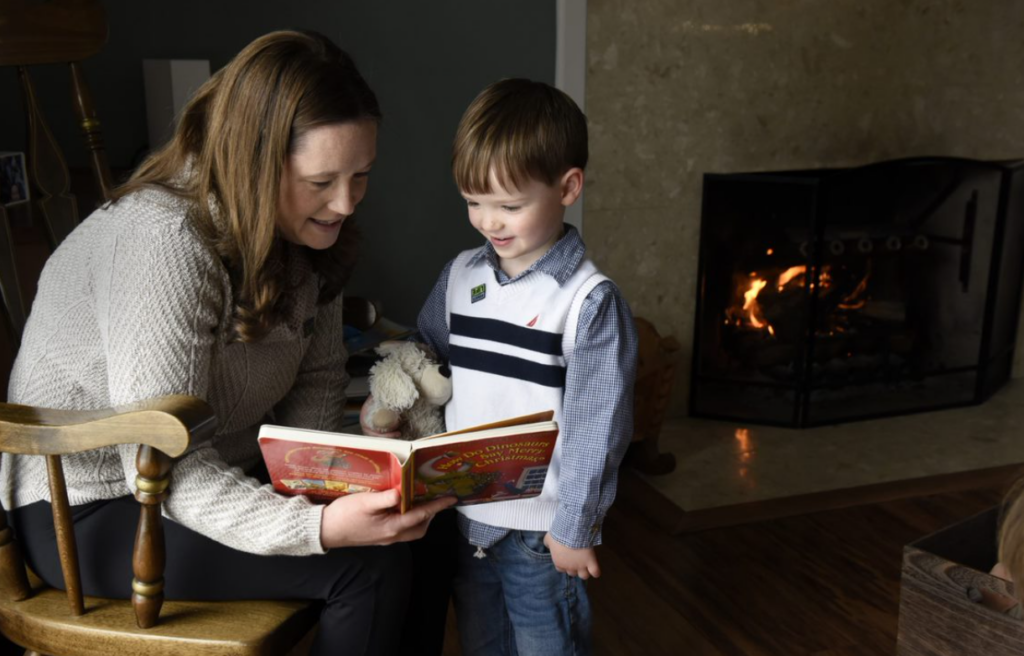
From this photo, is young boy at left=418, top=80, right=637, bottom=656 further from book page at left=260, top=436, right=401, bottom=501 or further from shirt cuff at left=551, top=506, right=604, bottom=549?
book page at left=260, top=436, right=401, bottom=501

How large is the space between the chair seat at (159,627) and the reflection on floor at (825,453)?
4.65ft

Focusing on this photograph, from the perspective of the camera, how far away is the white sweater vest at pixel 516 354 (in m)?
1.33

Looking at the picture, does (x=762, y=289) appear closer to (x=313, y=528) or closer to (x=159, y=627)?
(x=313, y=528)

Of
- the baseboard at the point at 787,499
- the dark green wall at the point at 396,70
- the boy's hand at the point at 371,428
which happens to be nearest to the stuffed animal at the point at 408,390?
the boy's hand at the point at 371,428

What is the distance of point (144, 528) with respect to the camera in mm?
1042

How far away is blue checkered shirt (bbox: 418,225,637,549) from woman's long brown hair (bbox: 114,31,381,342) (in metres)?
0.38

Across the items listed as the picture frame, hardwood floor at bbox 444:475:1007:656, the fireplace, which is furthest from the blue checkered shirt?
the fireplace

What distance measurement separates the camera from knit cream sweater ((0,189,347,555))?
3.65 feet

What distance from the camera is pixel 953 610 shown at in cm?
115

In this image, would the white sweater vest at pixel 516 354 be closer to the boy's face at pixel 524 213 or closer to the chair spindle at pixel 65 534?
the boy's face at pixel 524 213

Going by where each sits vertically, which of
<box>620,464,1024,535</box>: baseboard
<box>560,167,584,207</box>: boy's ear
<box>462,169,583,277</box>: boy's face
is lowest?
<box>620,464,1024,535</box>: baseboard

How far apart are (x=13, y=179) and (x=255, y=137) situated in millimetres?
788

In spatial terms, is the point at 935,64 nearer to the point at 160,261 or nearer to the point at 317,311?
the point at 317,311

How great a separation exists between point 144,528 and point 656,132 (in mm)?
1900
